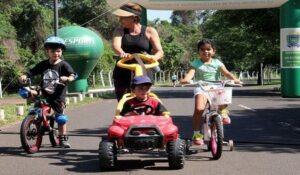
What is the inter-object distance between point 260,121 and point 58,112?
6085 millimetres

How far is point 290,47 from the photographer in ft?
68.9

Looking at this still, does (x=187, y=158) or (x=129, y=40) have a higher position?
(x=129, y=40)

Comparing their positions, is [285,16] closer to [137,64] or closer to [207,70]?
[207,70]

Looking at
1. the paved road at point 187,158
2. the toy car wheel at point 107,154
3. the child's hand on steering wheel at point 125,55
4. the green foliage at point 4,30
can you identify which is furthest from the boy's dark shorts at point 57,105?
the green foliage at point 4,30

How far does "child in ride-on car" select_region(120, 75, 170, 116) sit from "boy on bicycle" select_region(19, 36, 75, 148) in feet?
4.81

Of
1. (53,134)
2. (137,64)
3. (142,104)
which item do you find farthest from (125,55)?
(53,134)

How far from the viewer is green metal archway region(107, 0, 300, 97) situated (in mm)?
20406

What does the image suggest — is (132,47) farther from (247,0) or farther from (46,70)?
(247,0)

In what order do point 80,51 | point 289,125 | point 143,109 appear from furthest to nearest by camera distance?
point 80,51
point 289,125
point 143,109

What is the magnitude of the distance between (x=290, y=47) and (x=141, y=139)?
15893 millimetres

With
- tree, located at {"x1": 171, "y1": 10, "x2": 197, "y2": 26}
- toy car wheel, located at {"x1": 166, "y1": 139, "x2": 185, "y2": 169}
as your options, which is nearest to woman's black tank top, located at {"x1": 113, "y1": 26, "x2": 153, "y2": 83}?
toy car wheel, located at {"x1": 166, "y1": 139, "x2": 185, "y2": 169}

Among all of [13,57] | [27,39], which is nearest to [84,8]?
[27,39]

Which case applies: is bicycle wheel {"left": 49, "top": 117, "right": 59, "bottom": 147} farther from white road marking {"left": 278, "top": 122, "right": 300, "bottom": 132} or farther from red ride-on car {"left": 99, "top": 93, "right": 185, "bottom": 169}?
white road marking {"left": 278, "top": 122, "right": 300, "bottom": 132}

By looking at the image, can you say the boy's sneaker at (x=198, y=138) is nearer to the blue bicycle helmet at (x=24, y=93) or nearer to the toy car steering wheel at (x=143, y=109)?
the toy car steering wheel at (x=143, y=109)
